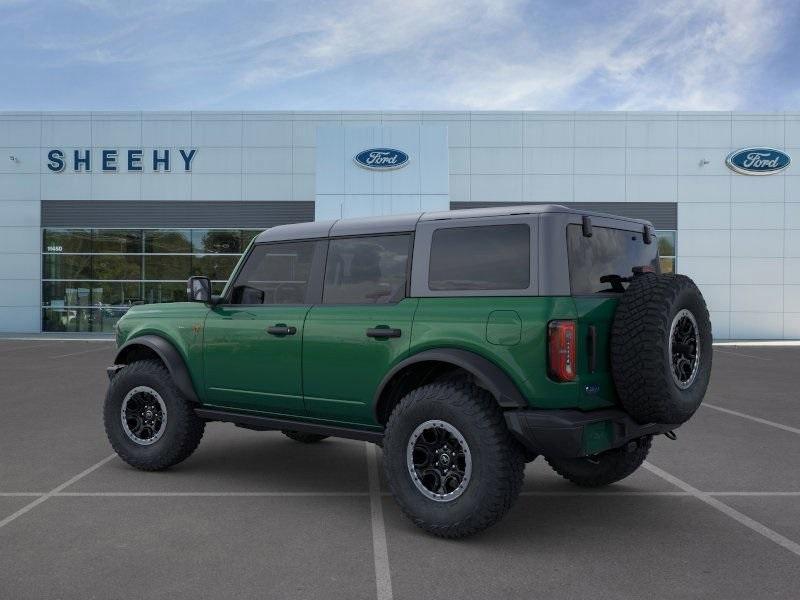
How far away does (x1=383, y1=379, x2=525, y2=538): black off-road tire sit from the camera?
4.18 m

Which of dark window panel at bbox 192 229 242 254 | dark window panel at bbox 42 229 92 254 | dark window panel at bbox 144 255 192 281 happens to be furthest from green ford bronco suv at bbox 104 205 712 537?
dark window panel at bbox 42 229 92 254

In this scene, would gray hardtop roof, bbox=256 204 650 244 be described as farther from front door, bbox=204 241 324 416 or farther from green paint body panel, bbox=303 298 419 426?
green paint body panel, bbox=303 298 419 426

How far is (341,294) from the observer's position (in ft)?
16.9

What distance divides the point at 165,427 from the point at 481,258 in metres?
3.07

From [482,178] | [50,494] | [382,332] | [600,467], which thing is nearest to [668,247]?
[482,178]

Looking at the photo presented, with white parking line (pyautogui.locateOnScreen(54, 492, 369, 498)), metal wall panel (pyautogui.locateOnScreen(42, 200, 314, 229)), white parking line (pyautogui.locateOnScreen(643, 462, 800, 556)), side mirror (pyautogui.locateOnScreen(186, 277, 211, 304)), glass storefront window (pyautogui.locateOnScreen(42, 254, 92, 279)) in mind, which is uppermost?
metal wall panel (pyautogui.locateOnScreen(42, 200, 314, 229))

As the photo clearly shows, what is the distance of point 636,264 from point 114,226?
26.3m

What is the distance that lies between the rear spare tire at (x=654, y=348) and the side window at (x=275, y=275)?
227 centimetres

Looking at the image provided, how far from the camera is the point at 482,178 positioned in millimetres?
27828

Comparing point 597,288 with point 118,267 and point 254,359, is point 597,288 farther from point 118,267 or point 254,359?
point 118,267

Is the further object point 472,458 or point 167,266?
point 167,266

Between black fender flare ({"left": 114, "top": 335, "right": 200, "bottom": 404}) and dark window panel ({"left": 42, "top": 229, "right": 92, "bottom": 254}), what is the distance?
79.0 feet

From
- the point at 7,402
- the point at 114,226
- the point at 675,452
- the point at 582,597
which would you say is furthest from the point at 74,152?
the point at 582,597

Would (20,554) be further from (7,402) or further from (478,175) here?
(478,175)
